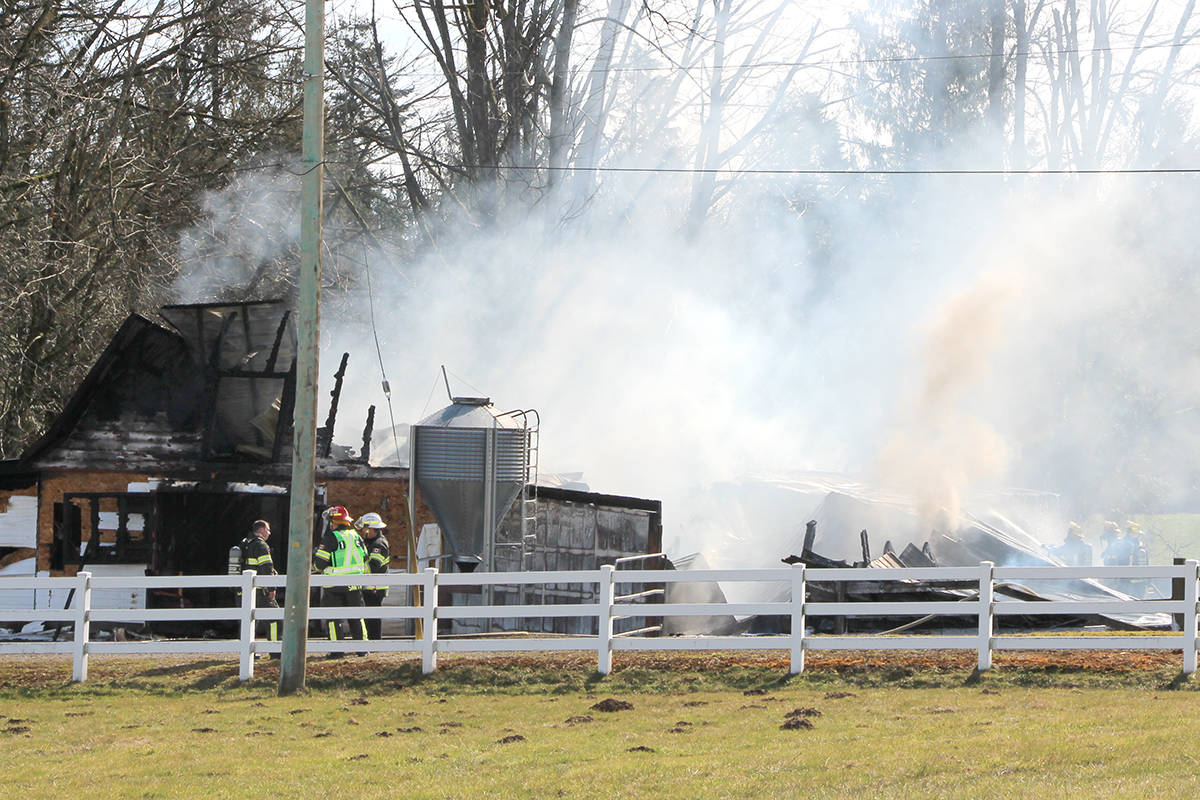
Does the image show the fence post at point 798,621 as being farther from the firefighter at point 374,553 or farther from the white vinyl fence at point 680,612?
the firefighter at point 374,553

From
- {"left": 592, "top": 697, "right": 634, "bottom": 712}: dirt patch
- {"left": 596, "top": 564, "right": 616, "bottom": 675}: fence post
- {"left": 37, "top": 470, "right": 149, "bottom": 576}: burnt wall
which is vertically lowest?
{"left": 592, "top": 697, "right": 634, "bottom": 712}: dirt patch

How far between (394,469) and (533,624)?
3255mm

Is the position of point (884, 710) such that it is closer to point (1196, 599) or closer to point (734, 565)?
point (1196, 599)

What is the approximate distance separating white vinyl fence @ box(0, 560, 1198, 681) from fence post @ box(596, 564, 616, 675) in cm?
1

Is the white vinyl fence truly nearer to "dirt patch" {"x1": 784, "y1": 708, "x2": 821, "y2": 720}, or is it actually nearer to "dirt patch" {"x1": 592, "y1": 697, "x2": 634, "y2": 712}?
"dirt patch" {"x1": 592, "y1": 697, "x2": 634, "y2": 712}

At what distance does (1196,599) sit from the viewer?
38.1 ft

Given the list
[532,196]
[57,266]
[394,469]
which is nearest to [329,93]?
[532,196]

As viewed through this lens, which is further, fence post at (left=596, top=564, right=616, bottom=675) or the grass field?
fence post at (left=596, top=564, right=616, bottom=675)

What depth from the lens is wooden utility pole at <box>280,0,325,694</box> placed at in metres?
12.4

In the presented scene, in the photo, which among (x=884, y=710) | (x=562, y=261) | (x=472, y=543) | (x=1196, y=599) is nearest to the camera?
(x=884, y=710)

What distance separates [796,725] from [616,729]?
53.0 inches

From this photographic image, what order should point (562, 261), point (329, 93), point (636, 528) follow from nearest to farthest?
point (636, 528) < point (329, 93) < point (562, 261)

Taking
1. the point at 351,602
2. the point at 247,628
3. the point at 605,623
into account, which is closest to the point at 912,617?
the point at 605,623

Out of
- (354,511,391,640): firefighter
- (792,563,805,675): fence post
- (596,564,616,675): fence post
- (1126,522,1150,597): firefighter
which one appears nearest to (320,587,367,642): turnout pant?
(354,511,391,640): firefighter
